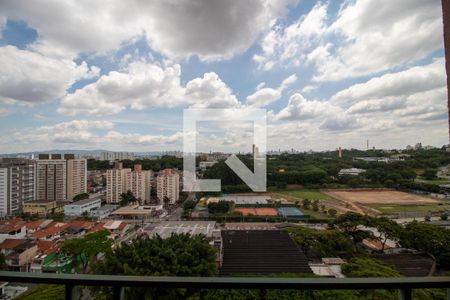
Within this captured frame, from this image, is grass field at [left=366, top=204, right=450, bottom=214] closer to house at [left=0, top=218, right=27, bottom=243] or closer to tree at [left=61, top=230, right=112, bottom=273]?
tree at [left=61, top=230, right=112, bottom=273]

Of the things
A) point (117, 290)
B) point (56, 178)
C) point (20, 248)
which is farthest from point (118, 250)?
point (56, 178)

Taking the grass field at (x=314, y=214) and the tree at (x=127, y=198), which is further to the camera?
the tree at (x=127, y=198)

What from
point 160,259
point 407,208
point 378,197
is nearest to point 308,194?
point 378,197

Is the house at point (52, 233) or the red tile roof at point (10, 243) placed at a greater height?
the red tile roof at point (10, 243)

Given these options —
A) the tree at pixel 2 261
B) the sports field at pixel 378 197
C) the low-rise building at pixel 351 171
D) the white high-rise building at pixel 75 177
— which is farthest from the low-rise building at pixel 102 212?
the low-rise building at pixel 351 171

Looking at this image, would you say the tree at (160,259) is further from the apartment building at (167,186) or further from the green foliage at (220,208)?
the apartment building at (167,186)

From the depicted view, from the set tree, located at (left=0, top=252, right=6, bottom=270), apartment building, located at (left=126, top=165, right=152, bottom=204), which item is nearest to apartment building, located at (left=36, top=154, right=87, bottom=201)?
apartment building, located at (left=126, top=165, right=152, bottom=204)
